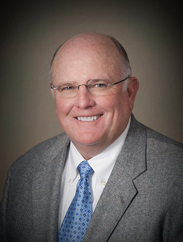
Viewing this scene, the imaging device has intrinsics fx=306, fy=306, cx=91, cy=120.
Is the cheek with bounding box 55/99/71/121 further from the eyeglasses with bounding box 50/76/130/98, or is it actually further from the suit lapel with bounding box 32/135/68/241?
the suit lapel with bounding box 32/135/68/241

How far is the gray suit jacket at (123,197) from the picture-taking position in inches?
76.2

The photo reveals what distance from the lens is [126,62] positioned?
223cm

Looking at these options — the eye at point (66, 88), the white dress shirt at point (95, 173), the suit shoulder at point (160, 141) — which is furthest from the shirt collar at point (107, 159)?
the eye at point (66, 88)

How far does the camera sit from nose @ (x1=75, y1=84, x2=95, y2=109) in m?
2.09

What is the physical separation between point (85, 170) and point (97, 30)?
5.50 ft

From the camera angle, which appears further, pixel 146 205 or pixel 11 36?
pixel 11 36

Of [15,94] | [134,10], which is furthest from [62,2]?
[15,94]

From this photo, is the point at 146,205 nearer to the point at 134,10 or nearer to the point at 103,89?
the point at 103,89

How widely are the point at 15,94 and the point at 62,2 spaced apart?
44.1 inches

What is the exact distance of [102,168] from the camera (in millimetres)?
2209

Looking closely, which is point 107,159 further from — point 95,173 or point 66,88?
point 66,88

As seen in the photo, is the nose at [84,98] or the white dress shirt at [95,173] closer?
the nose at [84,98]

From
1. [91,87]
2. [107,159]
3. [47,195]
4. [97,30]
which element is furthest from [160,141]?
[97,30]

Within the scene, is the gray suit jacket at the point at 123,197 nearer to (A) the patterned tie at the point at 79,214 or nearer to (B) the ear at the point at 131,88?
(A) the patterned tie at the point at 79,214
